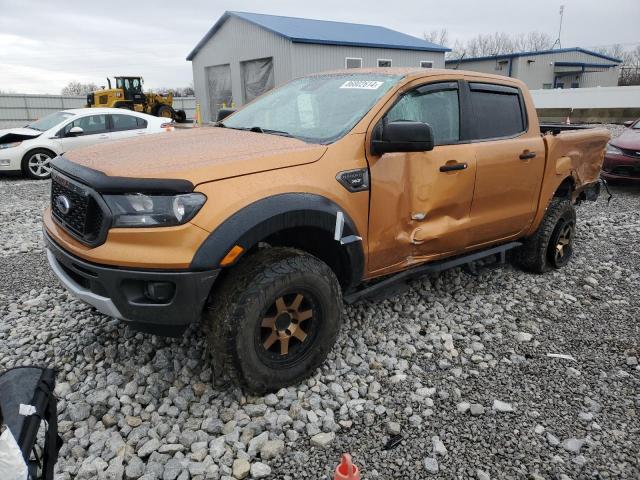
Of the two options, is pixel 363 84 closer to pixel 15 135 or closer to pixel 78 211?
pixel 78 211

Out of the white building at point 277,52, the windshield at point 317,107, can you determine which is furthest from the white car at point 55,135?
the white building at point 277,52

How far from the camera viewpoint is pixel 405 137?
2.87 m

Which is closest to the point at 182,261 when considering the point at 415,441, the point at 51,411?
the point at 51,411

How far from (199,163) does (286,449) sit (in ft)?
4.99

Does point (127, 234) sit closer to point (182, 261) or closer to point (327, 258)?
point (182, 261)

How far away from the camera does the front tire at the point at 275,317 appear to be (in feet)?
8.34

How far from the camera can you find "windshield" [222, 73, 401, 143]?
10.4 ft

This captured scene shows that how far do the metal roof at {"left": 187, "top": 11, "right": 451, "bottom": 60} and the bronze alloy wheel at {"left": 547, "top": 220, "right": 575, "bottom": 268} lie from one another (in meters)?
16.8

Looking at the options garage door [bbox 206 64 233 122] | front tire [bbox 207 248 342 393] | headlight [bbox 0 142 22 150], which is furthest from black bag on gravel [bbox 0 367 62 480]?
garage door [bbox 206 64 233 122]

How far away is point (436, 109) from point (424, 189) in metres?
0.69

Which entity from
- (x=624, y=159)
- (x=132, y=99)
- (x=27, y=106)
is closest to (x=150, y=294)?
(x=624, y=159)

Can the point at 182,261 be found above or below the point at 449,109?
below

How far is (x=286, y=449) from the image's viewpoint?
2473 mm

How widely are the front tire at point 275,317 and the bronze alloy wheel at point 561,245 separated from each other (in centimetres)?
286
